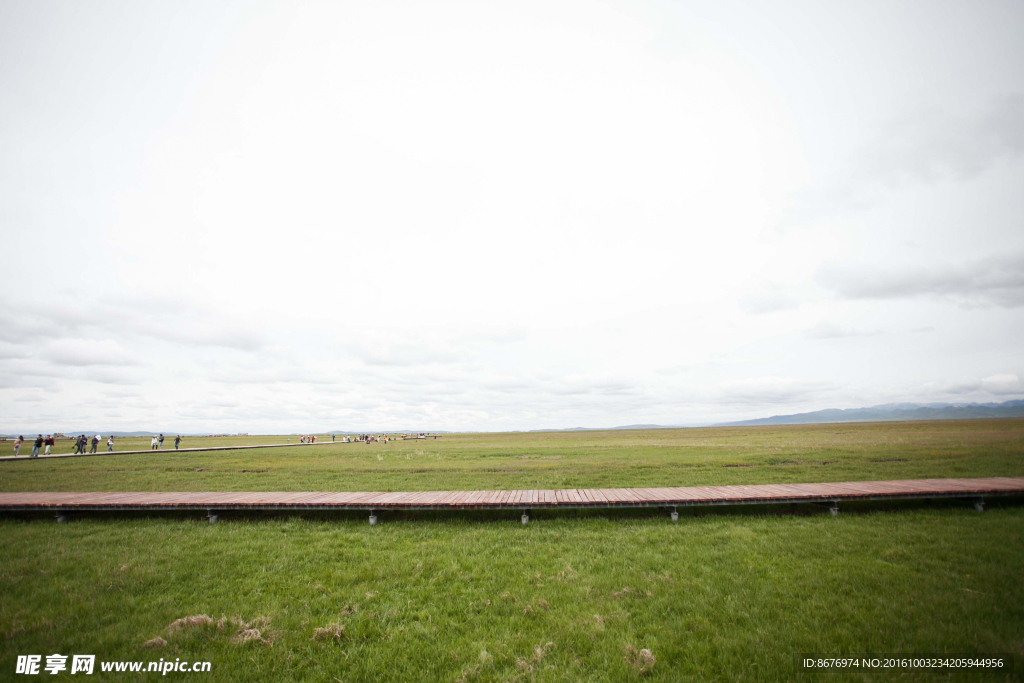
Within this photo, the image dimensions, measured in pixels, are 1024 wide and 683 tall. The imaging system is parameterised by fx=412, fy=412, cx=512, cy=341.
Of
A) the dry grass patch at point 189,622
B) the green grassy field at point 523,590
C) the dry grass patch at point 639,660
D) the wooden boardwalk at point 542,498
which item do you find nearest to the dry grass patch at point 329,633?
the green grassy field at point 523,590

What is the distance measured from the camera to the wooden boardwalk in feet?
33.6

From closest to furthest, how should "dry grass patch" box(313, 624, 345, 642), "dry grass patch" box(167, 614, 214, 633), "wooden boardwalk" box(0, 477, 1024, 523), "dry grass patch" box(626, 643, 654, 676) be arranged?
1. "dry grass patch" box(626, 643, 654, 676)
2. "dry grass patch" box(313, 624, 345, 642)
3. "dry grass patch" box(167, 614, 214, 633)
4. "wooden boardwalk" box(0, 477, 1024, 523)

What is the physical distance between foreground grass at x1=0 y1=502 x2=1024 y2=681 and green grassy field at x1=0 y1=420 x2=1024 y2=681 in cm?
3

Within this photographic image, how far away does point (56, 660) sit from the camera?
4.85 metres

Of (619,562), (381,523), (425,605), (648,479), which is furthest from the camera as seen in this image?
(648,479)

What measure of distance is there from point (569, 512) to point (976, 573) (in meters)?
7.50

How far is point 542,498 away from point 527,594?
4.39m

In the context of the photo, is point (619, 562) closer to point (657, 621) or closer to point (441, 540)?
point (657, 621)

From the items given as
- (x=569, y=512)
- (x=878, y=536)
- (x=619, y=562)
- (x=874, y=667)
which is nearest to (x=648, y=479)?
(x=569, y=512)

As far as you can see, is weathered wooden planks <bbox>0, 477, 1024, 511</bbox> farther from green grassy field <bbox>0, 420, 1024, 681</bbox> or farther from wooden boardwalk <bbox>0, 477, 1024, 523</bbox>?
green grassy field <bbox>0, 420, 1024, 681</bbox>

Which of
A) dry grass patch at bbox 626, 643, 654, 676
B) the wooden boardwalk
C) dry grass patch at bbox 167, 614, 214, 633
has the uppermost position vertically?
the wooden boardwalk

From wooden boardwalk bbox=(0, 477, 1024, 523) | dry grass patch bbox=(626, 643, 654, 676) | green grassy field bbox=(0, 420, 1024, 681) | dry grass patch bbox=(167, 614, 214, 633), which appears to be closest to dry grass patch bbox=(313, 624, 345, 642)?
green grassy field bbox=(0, 420, 1024, 681)

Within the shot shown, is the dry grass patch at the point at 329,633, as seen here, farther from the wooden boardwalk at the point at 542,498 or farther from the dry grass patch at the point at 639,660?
the wooden boardwalk at the point at 542,498

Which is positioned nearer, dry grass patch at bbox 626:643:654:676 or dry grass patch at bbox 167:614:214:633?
dry grass patch at bbox 626:643:654:676
